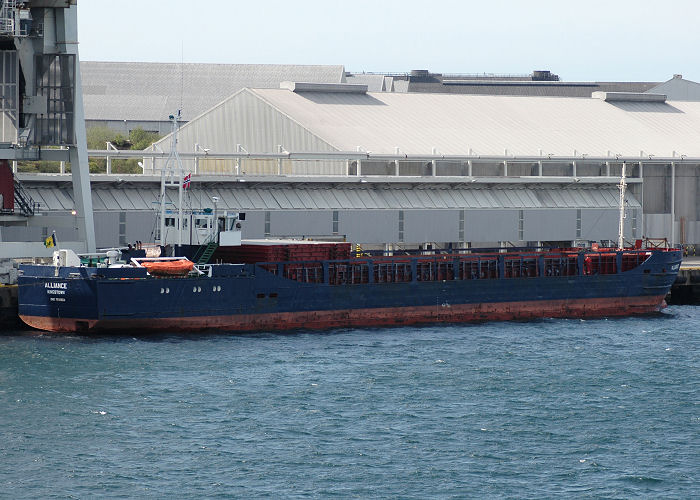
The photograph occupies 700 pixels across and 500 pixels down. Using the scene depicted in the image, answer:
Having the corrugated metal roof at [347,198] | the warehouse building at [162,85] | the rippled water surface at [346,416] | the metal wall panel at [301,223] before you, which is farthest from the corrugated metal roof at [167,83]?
the rippled water surface at [346,416]

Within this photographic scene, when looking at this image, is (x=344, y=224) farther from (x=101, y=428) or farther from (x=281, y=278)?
(x=101, y=428)

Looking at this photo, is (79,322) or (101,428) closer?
(101,428)

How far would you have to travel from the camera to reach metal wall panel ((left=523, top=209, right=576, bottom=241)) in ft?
Answer: 246

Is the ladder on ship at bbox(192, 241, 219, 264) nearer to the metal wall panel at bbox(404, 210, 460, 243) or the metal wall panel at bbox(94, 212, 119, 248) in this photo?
the metal wall panel at bbox(94, 212, 119, 248)

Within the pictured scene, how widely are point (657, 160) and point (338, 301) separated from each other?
34.3 meters

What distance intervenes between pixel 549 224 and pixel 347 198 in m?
14.3

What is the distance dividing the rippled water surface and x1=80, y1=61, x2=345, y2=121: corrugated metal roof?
86091mm

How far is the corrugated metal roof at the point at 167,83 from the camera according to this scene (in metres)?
134

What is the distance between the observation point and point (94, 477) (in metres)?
31.5

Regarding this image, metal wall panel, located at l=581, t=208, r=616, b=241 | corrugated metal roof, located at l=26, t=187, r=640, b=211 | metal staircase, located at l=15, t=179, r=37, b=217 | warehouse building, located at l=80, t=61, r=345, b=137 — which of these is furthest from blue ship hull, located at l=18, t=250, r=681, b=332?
warehouse building, located at l=80, t=61, r=345, b=137

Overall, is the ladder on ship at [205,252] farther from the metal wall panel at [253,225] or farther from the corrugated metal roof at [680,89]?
the corrugated metal roof at [680,89]

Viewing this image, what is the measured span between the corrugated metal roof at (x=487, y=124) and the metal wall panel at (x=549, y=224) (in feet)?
18.2

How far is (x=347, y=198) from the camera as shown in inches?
2731

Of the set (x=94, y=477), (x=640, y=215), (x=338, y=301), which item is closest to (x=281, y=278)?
(x=338, y=301)
